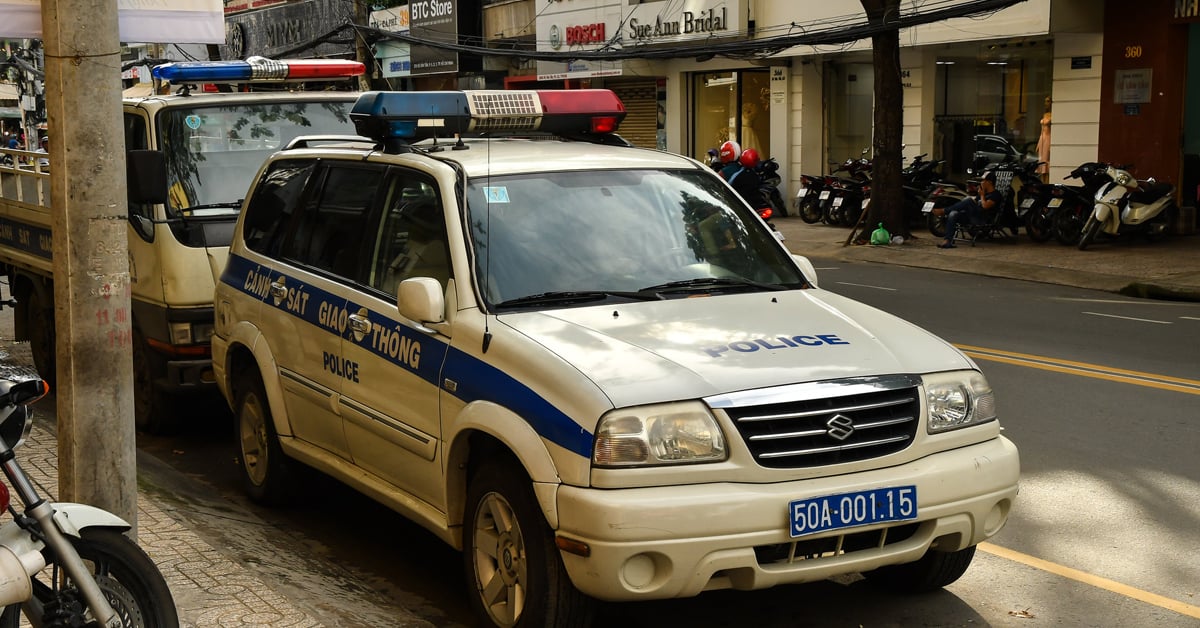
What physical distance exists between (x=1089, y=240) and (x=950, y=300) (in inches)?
189

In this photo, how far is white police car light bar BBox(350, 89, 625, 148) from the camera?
577 cm

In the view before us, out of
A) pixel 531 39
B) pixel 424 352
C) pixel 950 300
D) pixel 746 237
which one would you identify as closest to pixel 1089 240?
pixel 950 300

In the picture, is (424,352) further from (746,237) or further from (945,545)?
(945,545)

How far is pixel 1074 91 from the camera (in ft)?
66.7

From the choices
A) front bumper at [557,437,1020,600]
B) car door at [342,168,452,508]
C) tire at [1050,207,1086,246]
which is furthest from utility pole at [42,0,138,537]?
tire at [1050,207,1086,246]

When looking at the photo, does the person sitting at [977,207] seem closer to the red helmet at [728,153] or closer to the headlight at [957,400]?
the red helmet at [728,153]

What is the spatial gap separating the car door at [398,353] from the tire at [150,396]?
324 cm

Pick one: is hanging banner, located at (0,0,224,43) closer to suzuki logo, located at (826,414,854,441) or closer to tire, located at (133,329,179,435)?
tire, located at (133,329,179,435)

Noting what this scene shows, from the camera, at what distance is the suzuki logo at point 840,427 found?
428 cm

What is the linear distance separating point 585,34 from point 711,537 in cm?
2806

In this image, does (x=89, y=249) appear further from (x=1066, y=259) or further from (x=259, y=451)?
(x=1066, y=259)

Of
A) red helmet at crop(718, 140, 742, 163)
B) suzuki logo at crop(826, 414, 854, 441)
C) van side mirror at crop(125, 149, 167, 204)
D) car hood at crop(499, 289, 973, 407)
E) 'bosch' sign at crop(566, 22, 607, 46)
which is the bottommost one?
suzuki logo at crop(826, 414, 854, 441)

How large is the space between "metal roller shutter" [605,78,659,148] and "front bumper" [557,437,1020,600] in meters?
27.7

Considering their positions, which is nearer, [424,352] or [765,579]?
[765,579]
